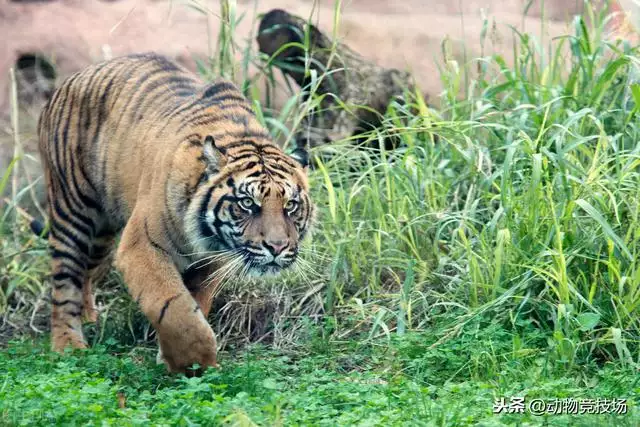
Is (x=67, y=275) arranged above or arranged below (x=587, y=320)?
below

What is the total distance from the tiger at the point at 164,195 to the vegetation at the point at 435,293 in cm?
25

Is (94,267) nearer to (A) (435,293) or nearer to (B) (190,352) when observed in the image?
(B) (190,352)

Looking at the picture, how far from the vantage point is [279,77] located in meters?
8.80

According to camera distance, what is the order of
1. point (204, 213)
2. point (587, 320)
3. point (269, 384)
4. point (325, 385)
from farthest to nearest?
point (204, 213), point (587, 320), point (325, 385), point (269, 384)

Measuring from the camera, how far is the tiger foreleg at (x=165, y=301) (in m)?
4.62

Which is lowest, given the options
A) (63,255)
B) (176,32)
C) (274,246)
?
(63,255)

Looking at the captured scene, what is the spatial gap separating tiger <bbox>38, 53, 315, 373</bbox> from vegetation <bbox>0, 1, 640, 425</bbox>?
25 cm

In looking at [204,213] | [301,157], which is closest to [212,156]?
[204,213]

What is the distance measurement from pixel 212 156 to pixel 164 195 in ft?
1.06

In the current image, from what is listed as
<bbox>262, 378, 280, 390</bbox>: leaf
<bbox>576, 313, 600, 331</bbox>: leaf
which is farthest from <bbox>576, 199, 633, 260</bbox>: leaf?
<bbox>262, 378, 280, 390</bbox>: leaf

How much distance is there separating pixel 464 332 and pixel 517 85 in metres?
1.89

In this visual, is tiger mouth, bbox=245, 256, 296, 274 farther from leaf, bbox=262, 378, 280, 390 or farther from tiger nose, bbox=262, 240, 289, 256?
leaf, bbox=262, 378, 280, 390

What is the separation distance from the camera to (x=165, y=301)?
4.71 meters

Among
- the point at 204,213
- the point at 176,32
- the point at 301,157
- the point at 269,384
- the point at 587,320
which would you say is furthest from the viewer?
the point at 176,32
